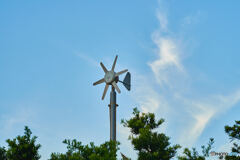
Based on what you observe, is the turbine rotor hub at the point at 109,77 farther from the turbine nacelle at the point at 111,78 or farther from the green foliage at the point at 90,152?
the green foliage at the point at 90,152

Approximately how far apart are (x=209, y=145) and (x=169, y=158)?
4.83 meters

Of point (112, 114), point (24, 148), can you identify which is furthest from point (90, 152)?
point (112, 114)

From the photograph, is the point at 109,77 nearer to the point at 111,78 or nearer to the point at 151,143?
the point at 111,78

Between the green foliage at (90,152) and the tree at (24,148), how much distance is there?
8.27 feet

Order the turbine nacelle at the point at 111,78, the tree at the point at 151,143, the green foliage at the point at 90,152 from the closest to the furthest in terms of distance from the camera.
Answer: the green foliage at the point at 90,152 → the tree at the point at 151,143 → the turbine nacelle at the point at 111,78

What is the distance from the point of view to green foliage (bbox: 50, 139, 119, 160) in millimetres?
18022

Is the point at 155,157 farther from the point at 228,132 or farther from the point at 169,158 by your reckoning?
the point at 228,132

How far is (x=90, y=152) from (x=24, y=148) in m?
5.65

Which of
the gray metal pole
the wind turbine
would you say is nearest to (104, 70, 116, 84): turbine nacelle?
the wind turbine

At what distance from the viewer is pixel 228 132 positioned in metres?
27.9

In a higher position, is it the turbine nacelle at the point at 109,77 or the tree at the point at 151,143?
the turbine nacelle at the point at 109,77

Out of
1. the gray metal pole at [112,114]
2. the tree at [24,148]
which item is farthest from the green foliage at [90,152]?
the gray metal pole at [112,114]

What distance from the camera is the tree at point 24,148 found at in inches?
835

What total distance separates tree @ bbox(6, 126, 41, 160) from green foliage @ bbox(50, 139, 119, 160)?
2.52 m
